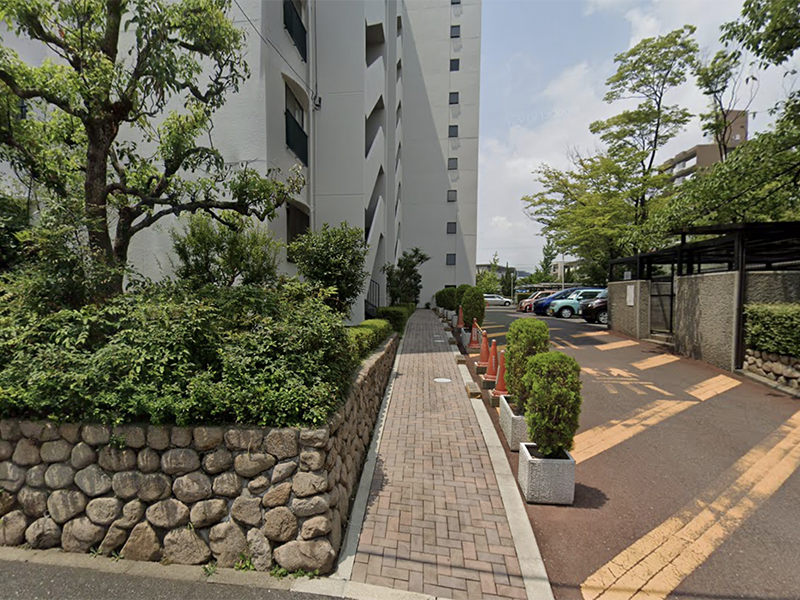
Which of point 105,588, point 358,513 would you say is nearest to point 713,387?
point 358,513

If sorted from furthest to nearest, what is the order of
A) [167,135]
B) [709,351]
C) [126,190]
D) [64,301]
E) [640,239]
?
[640,239] < [709,351] < [167,135] < [126,190] < [64,301]

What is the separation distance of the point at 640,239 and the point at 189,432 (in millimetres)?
13405

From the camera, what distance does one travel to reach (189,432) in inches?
106

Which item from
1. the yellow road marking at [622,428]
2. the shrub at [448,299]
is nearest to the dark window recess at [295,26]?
the yellow road marking at [622,428]

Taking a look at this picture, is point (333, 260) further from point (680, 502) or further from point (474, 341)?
point (474, 341)

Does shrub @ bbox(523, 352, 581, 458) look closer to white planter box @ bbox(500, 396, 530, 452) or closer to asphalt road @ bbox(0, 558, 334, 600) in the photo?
white planter box @ bbox(500, 396, 530, 452)

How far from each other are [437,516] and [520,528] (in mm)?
732

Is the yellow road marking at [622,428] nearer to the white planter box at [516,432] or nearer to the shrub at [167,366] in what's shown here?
the white planter box at [516,432]

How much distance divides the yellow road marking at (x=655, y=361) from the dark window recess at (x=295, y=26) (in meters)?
11.6

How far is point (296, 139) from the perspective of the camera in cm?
850

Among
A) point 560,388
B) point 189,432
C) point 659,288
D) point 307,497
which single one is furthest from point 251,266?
point 659,288

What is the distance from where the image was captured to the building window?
8.07 metres

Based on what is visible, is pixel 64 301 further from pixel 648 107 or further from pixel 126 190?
pixel 648 107

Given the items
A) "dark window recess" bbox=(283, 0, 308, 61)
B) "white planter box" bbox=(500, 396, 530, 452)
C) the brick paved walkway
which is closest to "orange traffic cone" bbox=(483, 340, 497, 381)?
the brick paved walkway
